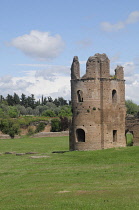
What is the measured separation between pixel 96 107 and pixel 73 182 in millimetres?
13927

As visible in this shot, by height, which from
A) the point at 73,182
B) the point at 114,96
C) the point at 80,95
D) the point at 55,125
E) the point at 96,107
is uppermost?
the point at 80,95

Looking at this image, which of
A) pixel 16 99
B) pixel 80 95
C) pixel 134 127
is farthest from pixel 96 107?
pixel 16 99

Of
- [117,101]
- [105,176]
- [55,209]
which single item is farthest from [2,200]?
[117,101]

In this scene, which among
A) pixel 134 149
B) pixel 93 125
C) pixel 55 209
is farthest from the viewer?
pixel 93 125

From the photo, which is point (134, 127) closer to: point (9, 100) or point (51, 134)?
point (51, 134)

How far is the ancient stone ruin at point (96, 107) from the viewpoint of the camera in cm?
3030

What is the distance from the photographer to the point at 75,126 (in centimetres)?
3114

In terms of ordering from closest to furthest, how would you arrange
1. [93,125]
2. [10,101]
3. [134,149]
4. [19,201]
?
[19,201] → [134,149] → [93,125] → [10,101]

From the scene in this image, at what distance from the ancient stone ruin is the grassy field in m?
3.28

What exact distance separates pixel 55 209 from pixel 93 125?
1849 centimetres

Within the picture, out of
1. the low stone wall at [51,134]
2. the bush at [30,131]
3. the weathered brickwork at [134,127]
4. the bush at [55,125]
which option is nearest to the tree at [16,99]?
the bush at [55,125]

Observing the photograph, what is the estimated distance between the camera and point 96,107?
99.4ft

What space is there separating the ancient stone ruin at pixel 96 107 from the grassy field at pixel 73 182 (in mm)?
3281

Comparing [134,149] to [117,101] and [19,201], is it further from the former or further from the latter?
[19,201]
